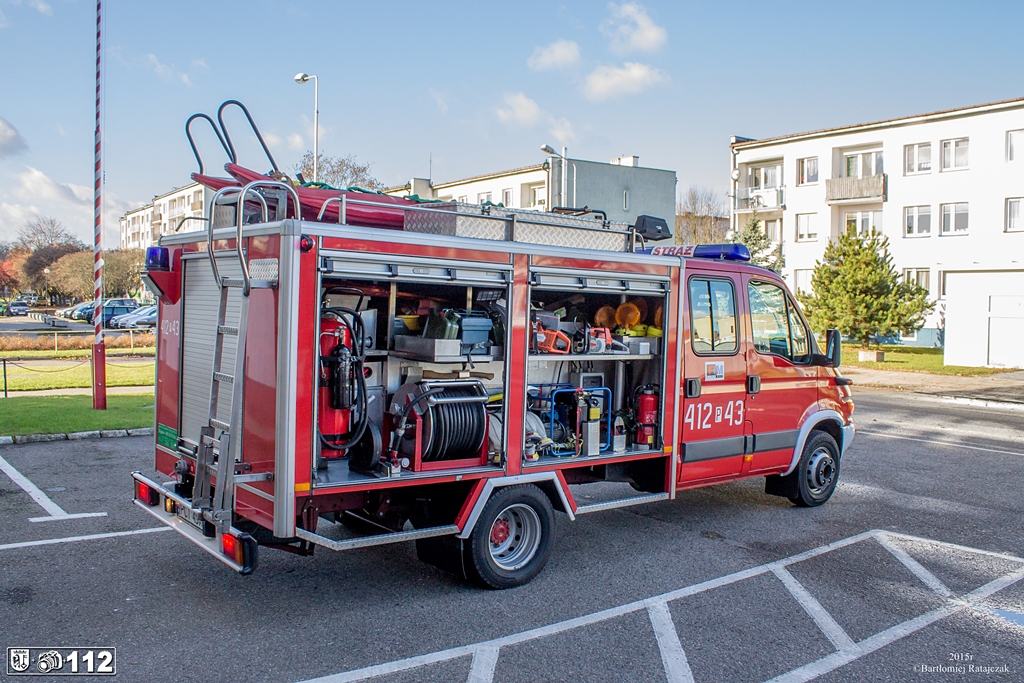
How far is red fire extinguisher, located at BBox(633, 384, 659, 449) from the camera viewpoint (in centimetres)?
660

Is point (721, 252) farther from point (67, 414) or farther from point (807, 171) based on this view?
point (807, 171)

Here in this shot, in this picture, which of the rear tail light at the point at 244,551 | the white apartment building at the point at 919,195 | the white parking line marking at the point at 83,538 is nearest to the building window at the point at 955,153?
the white apartment building at the point at 919,195

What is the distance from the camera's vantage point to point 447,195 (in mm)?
51906

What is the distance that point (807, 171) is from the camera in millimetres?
42281

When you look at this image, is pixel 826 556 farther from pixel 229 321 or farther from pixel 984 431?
pixel 984 431

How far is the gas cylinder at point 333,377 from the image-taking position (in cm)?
497

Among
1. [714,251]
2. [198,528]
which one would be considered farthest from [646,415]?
[198,528]

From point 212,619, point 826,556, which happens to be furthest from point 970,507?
point 212,619

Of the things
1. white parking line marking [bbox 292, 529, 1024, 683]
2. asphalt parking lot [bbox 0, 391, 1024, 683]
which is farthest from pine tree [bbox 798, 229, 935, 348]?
white parking line marking [bbox 292, 529, 1024, 683]

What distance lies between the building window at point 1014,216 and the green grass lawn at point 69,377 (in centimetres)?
3347

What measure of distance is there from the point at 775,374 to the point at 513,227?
10.7 ft

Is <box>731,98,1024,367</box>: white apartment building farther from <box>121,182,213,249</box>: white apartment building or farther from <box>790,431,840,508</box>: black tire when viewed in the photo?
<box>121,182,213,249</box>: white apartment building

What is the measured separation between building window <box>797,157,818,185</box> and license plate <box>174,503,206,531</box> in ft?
137

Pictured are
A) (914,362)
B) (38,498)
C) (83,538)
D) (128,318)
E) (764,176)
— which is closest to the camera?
(83,538)
